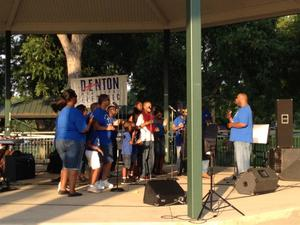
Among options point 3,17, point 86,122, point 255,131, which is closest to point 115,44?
point 3,17

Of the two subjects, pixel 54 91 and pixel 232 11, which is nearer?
pixel 232 11

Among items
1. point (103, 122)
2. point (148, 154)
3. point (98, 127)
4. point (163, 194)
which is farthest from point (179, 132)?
point (163, 194)

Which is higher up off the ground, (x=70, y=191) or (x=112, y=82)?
(x=112, y=82)

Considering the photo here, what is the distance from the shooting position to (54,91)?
27.4m

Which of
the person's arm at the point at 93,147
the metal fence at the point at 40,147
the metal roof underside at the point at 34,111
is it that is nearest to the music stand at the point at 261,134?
the person's arm at the point at 93,147

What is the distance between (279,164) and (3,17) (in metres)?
9.05

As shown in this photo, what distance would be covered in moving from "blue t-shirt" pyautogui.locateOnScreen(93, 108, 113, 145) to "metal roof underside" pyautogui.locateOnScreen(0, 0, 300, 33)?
5924mm

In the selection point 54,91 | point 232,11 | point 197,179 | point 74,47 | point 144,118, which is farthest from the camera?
point 54,91

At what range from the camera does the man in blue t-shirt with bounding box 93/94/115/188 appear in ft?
36.3

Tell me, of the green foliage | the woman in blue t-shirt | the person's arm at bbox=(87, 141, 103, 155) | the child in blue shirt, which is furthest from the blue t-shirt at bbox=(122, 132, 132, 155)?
the green foliage

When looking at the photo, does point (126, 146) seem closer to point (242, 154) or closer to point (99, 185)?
point (99, 185)

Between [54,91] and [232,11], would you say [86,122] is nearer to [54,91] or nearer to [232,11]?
[232,11]

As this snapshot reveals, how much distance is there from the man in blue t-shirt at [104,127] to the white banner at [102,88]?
15.4 feet

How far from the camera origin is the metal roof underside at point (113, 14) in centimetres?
1579
